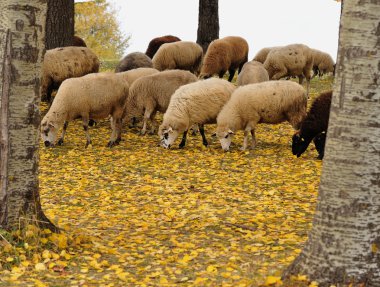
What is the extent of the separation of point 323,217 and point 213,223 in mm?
3105

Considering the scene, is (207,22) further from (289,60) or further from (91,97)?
(91,97)

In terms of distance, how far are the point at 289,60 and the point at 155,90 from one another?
6321mm

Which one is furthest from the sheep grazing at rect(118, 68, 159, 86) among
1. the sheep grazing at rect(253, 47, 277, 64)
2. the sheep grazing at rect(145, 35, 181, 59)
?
the sheep grazing at rect(145, 35, 181, 59)

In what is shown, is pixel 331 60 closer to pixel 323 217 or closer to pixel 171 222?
pixel 171 222

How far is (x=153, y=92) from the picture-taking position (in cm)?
1562

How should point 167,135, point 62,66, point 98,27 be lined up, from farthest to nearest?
1. point 98,27
2. point 62,66
3. point 167,135

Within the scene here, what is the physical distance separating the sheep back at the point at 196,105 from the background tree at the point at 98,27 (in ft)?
107

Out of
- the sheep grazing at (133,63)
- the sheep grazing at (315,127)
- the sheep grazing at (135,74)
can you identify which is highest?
the sheep grazing at (133,63)

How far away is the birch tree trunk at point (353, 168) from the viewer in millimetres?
5641

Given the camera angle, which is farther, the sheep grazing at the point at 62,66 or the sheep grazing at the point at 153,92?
Result: the sheep grazing at the point at 62,66

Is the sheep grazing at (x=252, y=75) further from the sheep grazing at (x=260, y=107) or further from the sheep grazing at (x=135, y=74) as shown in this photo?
the sheep grazing at (x=260, y=107)

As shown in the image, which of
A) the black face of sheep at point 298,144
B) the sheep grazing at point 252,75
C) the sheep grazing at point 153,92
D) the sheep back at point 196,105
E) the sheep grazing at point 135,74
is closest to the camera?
the black face of sheep at point 298,144

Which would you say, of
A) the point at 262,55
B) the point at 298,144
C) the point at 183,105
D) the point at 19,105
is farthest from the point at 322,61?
the point at 19,105

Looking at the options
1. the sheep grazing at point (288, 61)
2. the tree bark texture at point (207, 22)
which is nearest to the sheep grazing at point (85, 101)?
the sheep grazing at point (288, 61)
